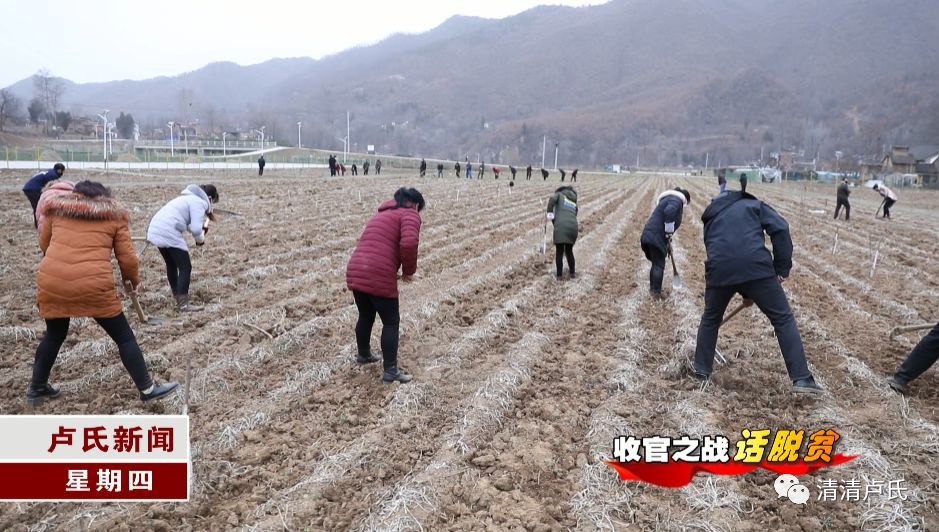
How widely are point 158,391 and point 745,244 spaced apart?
16.3ft

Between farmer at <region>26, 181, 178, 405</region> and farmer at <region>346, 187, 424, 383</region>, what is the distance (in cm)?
173

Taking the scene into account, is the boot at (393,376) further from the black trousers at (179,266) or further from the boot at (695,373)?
the black trousers at (179,266)

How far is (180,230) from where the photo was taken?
6859 mm

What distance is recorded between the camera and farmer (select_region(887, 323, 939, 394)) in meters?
4.70

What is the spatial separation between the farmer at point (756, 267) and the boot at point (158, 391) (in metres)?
4.65

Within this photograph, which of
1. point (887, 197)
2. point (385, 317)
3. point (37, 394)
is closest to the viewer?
point (37, 394)

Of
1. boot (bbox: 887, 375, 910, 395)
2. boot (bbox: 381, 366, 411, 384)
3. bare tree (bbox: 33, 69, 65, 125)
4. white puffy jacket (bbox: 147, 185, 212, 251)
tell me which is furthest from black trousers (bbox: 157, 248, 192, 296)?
bare tree (bbox: 33, 69, 65, 125)

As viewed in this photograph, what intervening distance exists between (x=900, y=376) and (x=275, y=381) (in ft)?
18.3

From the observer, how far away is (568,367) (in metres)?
5.54

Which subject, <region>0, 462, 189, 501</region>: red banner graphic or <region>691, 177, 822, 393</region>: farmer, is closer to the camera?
<region>0, 462, 189, 501</region>: red banner graphic

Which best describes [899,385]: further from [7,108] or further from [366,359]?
[7,108]

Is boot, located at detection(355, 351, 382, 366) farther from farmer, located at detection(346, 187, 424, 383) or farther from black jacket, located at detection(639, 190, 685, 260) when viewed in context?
black jacket, located at detection(639, 190, 685, 260)

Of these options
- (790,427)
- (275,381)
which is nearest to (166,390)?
(275,381)

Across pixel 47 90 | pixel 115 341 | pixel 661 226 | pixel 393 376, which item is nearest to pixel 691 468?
pixel 393 376
